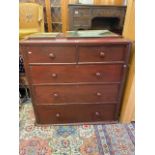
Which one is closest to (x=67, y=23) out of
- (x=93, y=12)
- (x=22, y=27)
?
(x=93, y=12)

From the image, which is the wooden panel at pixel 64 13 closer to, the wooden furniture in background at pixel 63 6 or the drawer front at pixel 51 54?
the wooden furniture in background at pixel 63 6

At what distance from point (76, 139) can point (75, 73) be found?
62cm

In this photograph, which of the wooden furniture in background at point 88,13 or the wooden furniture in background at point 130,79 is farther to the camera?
the wooden furniture in background at point 88,13

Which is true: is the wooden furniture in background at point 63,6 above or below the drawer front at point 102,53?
above

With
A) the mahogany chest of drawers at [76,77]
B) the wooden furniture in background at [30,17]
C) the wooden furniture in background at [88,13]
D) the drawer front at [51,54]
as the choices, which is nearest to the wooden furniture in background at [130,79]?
the mahogany chest of drawers at [76,77]

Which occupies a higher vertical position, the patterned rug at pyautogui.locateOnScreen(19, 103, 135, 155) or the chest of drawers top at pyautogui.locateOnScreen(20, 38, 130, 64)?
the chest of drawers top at pyautogui.locateOnScreen(20, 38, 130, 64)

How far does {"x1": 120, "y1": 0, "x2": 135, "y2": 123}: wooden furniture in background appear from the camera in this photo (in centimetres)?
126

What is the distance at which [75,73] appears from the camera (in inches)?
51.5

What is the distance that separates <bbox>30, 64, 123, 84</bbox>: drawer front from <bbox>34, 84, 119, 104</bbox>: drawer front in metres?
0.07

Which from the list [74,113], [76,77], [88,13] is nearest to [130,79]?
[76,77]

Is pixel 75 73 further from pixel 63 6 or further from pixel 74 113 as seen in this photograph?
pixel 63 6

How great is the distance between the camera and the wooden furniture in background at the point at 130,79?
1259 millimetres

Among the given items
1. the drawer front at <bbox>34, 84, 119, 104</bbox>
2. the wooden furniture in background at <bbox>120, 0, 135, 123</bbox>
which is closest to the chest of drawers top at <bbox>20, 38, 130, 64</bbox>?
the wooden furniture in background at <bbox>120, 0, 135, 123</bbox>

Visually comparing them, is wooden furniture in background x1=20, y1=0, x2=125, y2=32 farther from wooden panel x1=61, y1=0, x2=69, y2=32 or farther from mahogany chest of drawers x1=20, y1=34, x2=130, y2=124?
mahogany chest of drawers x1=20, y1=34, x2=130, y2=124
